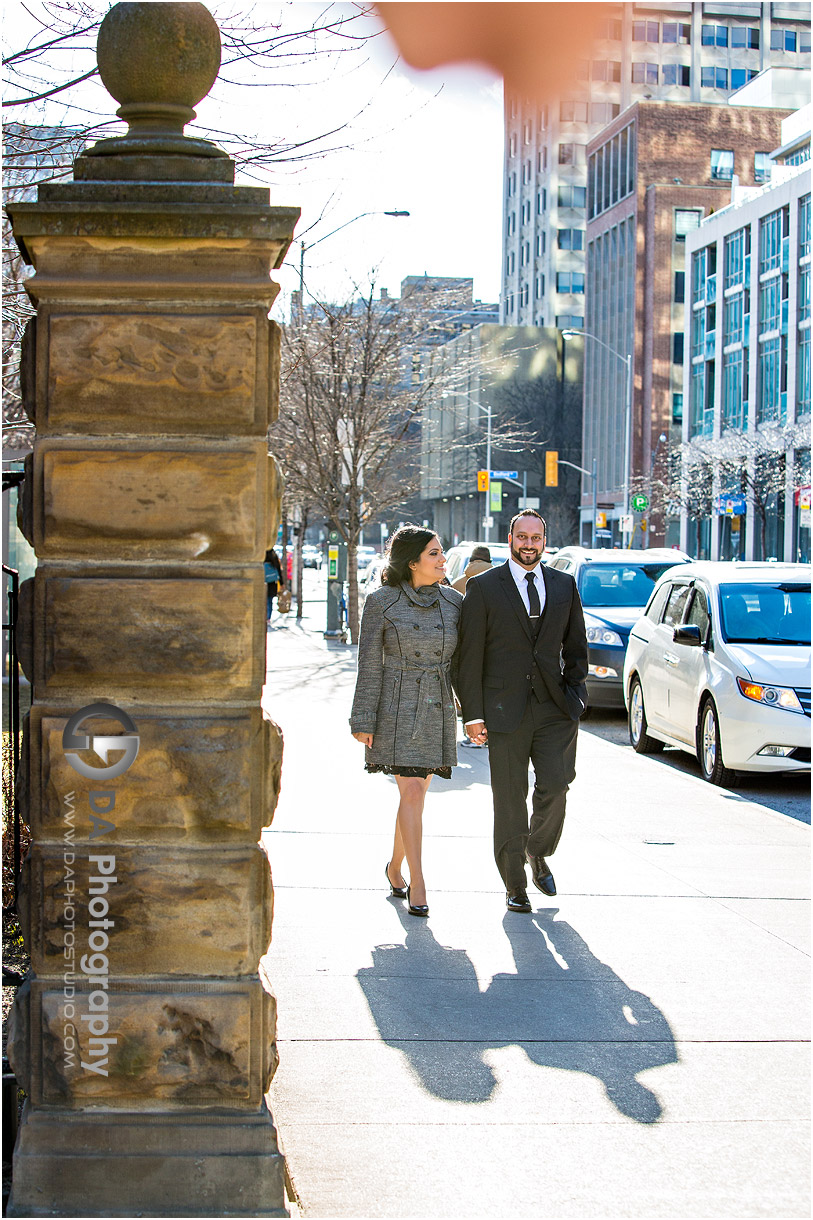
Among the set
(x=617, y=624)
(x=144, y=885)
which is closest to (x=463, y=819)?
(x=144, y=885)

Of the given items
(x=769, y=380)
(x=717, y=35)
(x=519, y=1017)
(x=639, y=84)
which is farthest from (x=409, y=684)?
(x=717, y=35)

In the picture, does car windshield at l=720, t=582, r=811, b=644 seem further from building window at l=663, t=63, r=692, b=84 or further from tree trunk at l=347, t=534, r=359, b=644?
building window at l=663, t=63, r=692, b=84

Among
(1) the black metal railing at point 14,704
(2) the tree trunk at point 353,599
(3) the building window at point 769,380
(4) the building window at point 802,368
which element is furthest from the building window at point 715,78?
(1) the black metal railing at point 14,704

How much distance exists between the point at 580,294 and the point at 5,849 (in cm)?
11337

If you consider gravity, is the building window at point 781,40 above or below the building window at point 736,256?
above

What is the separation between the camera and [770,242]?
68.9 meters

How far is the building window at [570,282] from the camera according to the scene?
114375 mm

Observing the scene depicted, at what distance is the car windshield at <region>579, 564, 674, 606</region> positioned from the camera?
18375 millimetres

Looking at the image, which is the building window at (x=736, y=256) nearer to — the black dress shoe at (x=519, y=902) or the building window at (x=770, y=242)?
the building window at (x=770, y=242)

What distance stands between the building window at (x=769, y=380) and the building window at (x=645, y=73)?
49.6 m

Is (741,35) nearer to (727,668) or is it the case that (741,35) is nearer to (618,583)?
(618,583)

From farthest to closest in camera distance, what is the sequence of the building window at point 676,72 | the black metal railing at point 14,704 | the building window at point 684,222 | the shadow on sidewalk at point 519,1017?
the building window at point 676,72, the building window at point 684,222, the shadow on sidewalk at point 519,1017, the black metal railing at point 14,704

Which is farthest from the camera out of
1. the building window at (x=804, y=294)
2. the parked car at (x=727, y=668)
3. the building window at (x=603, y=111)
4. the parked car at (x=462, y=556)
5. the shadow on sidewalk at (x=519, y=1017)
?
the building window at (x=603, y=111)

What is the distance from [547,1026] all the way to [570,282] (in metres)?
114
